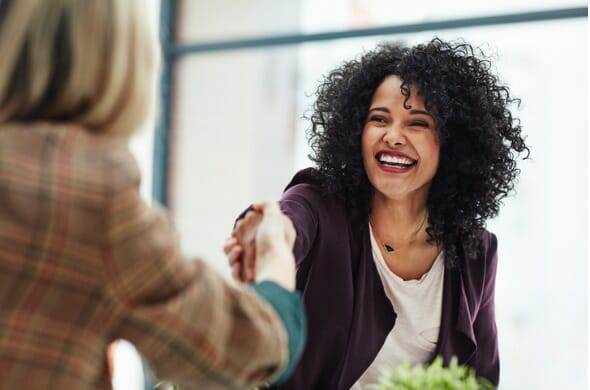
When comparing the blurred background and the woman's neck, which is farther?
the blurred background

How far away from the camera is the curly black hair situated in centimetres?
190

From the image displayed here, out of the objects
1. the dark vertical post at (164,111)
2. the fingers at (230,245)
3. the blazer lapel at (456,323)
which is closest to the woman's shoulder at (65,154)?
the fingers at (230,245)

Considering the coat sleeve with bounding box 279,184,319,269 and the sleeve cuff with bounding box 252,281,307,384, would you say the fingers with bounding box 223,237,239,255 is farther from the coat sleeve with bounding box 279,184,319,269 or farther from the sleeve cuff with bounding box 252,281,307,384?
the sleeve cuff with bounding box 252,281,307,384

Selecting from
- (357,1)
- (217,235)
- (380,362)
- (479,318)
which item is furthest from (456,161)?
(217,235)

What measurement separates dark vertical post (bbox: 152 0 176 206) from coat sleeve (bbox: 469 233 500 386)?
2563mm

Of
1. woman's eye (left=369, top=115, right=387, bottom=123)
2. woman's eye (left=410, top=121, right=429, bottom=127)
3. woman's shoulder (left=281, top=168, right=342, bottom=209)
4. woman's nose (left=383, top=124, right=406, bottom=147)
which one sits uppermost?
woman's eye (left=369, top=115, right=387, bottom=123)

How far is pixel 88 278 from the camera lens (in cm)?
96

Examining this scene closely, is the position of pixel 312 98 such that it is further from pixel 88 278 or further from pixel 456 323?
pixel 88 278

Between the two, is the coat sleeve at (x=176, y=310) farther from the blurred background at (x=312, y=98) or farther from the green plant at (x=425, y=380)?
the blurred background at (x=312, y=98)

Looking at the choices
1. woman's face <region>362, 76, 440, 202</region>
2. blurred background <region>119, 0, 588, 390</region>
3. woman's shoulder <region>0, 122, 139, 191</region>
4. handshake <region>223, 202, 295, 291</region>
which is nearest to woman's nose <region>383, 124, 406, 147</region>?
woman's face <region>362, 76, 440, 202</region>

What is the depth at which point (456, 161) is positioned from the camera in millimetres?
1962

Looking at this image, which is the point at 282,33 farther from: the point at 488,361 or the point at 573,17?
the point at 488,361

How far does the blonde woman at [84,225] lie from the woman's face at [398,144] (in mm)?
902

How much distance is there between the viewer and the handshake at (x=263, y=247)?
1228mm
